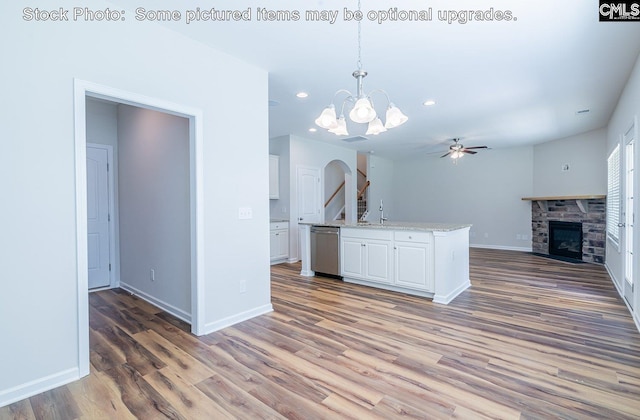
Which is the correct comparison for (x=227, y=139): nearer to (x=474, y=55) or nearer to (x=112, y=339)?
(x=112, y=339)

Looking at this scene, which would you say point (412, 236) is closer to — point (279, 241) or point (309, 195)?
point (279, 241)

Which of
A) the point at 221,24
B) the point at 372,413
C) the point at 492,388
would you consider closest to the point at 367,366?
the point at 372,413

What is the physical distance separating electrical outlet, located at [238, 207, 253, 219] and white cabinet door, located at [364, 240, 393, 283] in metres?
1.92

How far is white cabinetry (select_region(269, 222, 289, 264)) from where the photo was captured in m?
6.12

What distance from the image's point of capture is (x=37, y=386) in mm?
2059

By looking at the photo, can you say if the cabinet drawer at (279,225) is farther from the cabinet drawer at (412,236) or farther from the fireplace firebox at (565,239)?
the fireplace firebox at (565,239)

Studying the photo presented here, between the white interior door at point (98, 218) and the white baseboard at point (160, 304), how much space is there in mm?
332

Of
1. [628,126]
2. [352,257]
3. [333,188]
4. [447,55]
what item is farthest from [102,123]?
[628,126]

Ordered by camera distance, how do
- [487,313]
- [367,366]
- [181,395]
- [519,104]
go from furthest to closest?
1. [519,104]
2. [487,313]
3. [367,366]
4. [181,395]

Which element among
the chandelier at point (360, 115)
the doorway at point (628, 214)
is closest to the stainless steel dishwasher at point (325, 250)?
the chandelier at point (360, 115)

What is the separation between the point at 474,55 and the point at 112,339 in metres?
4.23

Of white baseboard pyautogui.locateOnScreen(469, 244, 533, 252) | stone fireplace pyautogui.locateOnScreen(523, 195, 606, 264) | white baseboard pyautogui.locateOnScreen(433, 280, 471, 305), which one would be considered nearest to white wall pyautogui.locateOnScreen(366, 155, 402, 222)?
white baseboard pyautogui.locateOnScreen(469, 244, 533, 252)

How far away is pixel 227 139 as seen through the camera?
3104 millimetres

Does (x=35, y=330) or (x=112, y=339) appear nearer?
(x=35, y=330)
